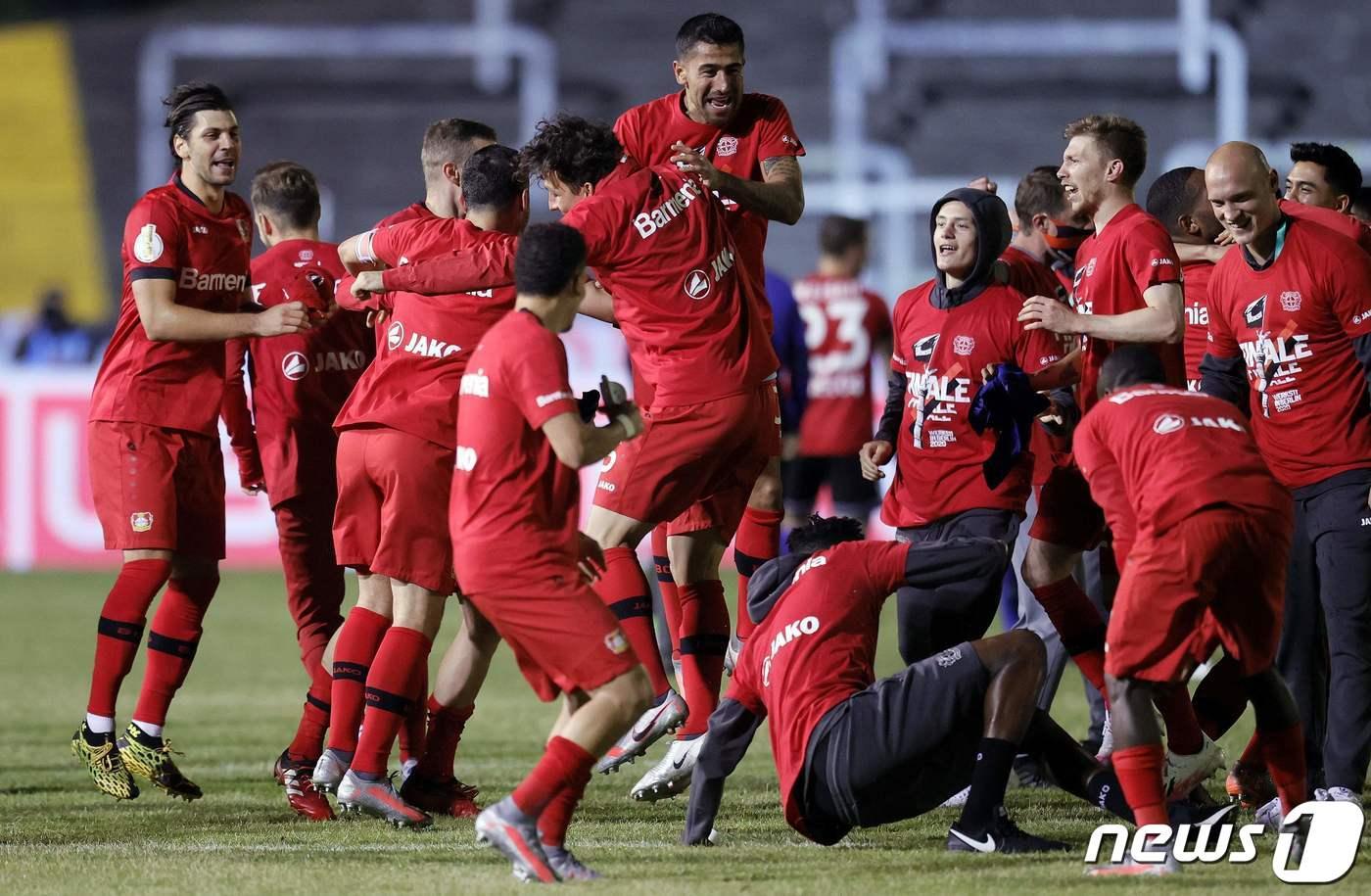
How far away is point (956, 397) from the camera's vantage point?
22.4 feet

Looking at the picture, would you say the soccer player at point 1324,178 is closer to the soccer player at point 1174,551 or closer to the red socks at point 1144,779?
the soccer player at point 1174,551

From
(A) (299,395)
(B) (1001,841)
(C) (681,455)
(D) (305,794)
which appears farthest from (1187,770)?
(A) (299,395)

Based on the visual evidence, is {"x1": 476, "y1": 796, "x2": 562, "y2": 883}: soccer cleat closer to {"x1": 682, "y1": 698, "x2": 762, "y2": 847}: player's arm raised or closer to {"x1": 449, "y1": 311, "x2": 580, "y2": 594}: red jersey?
{"x1": 449, "y1": 311, "x2": 580, "y2": 594}: red jersey

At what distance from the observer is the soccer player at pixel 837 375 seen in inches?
484

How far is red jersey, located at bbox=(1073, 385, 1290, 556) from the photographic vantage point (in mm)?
5270

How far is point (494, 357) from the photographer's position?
17.6ft

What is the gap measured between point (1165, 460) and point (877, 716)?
109 centimetres

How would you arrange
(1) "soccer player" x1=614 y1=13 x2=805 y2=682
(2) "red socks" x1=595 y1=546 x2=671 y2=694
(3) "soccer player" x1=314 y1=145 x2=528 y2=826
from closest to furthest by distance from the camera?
(3) "soccer player" x1=314 y1=145 x2=528 y2=826, (1) "soccer player" x1=614 y1=13 x2=805 y2=682, (2) "red socks" x1=595 y1=546 x2=671 y2=694

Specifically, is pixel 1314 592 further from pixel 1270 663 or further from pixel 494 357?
pixel 494 357

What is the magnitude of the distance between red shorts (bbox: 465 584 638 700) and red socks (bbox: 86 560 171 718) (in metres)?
2.33

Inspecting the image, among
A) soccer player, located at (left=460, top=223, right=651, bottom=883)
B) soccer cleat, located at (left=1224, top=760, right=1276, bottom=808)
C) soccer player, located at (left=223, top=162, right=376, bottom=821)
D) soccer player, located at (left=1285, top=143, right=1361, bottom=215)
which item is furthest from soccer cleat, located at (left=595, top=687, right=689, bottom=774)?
soccer player, located at (left=1285, top=143, right=1361, bottom=215)

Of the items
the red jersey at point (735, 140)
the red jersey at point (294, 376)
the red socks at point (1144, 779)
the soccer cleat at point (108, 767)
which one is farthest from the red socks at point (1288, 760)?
the soccer cleat at point (108, 767)

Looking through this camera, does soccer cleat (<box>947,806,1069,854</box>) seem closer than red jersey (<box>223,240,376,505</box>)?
Yes

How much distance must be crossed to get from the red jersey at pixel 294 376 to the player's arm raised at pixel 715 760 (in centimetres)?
244
